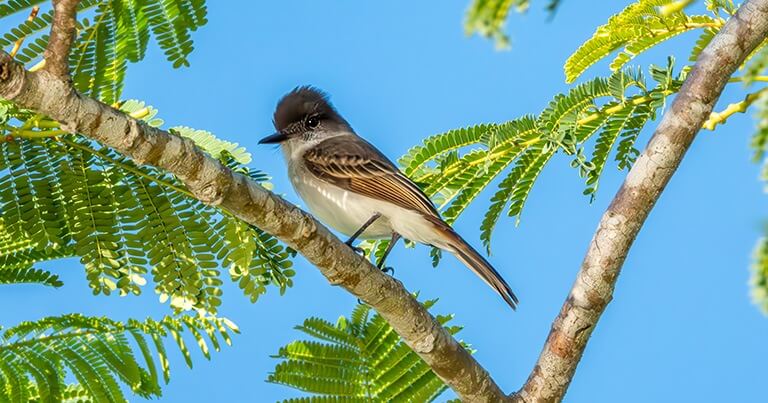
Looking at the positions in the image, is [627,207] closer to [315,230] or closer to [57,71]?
[315,230]

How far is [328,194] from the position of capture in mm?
5230

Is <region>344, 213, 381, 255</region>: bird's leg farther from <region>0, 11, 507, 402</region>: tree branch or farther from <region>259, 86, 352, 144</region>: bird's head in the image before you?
<region>0, 11, 507, 402</region>: tree branch

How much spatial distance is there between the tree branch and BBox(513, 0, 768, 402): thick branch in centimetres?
41

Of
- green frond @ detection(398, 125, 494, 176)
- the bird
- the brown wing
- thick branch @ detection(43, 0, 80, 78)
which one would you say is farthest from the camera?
the brown wing

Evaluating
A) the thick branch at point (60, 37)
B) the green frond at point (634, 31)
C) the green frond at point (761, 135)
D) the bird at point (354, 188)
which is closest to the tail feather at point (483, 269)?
the bird at point (354, 188)

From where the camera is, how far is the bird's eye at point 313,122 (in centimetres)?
604

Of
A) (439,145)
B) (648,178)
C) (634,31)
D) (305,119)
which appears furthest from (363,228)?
(648,178)

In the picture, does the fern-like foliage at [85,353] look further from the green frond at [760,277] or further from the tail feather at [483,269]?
the green frond at [760,277]

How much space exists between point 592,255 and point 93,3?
211 centimetres

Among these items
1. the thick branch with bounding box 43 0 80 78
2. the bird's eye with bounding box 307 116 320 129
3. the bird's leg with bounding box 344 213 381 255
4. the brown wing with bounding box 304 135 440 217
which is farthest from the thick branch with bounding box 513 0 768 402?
the bird's eye with bounding box 307 116 320 129

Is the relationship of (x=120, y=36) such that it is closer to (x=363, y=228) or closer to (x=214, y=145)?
(x=214, y=145)

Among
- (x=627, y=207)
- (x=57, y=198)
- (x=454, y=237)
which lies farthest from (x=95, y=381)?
(x=627, y=207)

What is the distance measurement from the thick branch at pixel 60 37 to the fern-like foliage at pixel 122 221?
857 mm

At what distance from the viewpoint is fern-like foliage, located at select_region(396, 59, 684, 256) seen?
371cm
